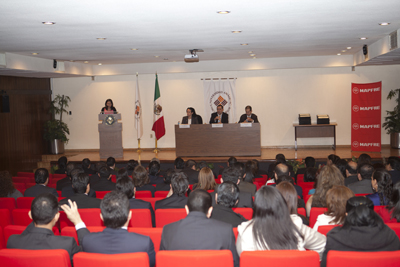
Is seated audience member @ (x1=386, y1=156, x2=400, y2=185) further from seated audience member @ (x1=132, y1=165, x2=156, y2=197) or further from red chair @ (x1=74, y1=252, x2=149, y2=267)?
red chair @ (x1=74, y1=252, x2=149, y2=267)

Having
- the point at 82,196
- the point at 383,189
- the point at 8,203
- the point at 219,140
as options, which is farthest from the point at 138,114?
the point at 383,189

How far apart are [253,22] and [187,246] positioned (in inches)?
161

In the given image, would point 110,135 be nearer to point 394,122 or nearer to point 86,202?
point 86,202

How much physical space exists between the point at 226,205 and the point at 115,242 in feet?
3.54

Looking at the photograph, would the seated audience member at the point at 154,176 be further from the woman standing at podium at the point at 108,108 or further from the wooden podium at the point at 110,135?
the woman standing at podium at the point at 108,108

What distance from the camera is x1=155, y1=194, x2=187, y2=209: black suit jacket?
12.4 feet

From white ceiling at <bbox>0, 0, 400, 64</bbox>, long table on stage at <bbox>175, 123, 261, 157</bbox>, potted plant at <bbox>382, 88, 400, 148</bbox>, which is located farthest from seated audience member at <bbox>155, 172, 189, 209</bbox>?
potted plant at <bbox>382, 88, 400, 148</bbox>

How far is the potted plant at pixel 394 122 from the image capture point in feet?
34.7

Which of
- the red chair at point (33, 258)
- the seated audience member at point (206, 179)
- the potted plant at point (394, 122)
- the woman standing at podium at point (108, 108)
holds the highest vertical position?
the woman standing at podium at point (108, 108)

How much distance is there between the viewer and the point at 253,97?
12.0m

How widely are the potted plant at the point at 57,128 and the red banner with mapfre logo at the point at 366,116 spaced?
897 centimetres

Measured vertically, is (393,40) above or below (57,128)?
above

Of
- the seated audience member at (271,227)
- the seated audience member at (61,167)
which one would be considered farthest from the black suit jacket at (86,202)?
the seated audience member at (61,167)

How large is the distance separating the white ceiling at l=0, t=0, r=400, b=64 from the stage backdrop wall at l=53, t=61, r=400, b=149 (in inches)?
123
